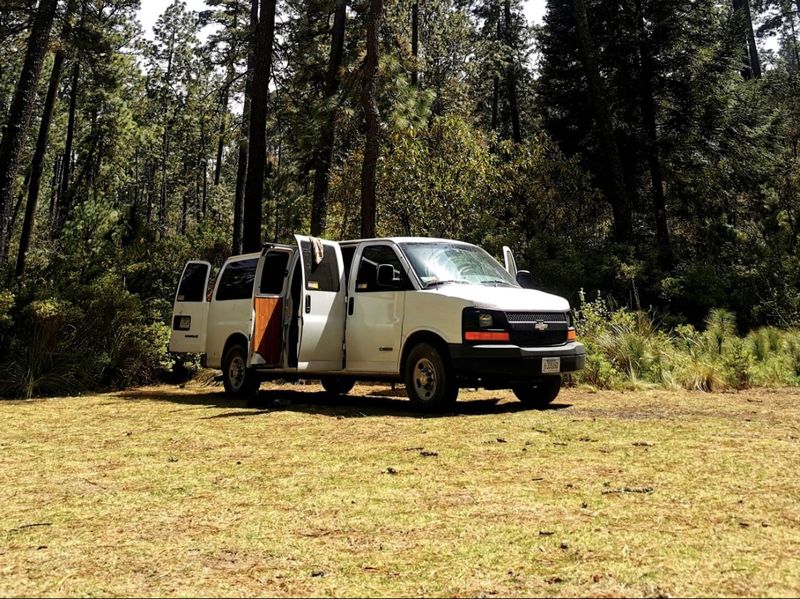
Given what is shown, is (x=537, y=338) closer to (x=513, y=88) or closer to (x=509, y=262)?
(x=509, y=262)

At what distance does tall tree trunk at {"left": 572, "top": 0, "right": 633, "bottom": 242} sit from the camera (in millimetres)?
20562

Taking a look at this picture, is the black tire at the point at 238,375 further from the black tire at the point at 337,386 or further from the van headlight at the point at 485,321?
the van headlight at the point at 485,321

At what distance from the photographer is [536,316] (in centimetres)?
806

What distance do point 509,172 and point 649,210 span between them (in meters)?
6.96

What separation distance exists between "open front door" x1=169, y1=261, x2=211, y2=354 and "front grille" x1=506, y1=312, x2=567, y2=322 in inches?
239

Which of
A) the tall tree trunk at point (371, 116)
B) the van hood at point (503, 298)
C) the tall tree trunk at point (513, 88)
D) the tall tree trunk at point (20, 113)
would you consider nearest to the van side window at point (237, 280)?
the van hood at point (503, 298)

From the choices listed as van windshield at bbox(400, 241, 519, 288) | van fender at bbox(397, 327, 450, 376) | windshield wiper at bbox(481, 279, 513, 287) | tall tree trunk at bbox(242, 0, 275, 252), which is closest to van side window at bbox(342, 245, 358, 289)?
van windshield at bbox(400, 241, 519, 288)

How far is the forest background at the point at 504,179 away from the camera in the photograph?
12.4 metres

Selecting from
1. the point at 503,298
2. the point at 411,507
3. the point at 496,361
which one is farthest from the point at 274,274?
the point at 411,507

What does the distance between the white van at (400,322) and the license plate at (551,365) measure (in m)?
0.01

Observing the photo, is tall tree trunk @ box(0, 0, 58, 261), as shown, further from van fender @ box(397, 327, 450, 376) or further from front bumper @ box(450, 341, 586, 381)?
front bumper @ box(450, 341, 586, 381)

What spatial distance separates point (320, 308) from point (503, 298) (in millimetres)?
2674

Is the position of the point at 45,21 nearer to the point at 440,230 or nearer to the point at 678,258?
the point at 440,230

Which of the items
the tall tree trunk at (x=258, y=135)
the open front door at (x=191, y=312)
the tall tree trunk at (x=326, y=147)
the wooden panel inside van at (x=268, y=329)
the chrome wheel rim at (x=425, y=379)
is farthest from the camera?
the tall tree trunk at (x=326, y=147)
